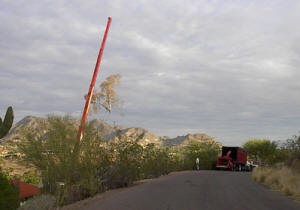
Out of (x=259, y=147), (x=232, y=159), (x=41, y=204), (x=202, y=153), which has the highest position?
(x=259, y=147)

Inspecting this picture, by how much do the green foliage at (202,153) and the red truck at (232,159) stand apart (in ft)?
7.89

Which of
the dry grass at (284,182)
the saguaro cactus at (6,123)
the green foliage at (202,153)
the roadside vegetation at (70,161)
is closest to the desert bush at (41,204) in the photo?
the roadside vegetation at (70,161)

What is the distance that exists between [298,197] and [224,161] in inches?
1129

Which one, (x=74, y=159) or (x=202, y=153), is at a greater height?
(x=202, y=153)

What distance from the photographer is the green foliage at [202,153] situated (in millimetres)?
42809

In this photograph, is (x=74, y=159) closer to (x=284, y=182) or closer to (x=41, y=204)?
(x=41, y=204)

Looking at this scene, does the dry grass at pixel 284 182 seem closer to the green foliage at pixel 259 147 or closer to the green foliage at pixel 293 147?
the green foliage at pixel 293 147

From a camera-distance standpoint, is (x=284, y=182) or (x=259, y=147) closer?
(x=284, y=182)

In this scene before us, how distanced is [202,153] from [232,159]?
3636 millimetres

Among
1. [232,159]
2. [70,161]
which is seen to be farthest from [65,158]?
[232,159]

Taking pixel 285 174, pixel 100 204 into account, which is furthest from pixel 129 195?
pixel 285 174

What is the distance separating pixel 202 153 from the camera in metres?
44.4

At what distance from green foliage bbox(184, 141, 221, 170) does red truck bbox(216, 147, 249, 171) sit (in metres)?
2.40

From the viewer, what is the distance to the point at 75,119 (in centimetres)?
1577
